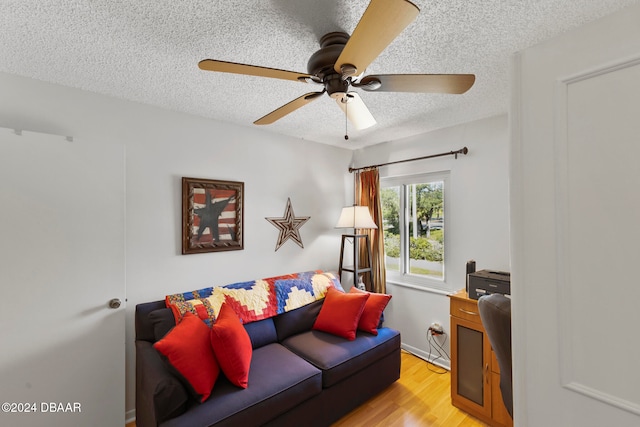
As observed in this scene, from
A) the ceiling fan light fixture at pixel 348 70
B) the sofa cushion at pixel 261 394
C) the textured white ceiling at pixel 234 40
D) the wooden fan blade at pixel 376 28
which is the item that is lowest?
the sofa cushion at pixel 261 394

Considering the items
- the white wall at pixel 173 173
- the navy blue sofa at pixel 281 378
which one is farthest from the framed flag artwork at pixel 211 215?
the navy blue sofa at pixel 281 378

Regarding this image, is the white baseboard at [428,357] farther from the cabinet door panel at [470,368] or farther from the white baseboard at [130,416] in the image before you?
the white baseboard at [130,416]

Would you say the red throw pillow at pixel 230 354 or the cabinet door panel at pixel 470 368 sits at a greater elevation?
the red throw pillow at pixel 230 354

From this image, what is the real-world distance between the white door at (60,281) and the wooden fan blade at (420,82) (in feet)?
5.99

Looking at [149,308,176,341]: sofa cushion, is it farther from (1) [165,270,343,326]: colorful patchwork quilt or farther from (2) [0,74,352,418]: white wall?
(2) [0,74,352,418]: white wall

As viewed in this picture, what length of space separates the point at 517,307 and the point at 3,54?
2699mm

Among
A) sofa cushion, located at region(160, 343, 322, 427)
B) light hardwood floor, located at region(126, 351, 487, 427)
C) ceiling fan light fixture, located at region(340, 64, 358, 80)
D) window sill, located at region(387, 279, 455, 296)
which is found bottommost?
light hardwood floor, located at region(126, 351, 487, 427)

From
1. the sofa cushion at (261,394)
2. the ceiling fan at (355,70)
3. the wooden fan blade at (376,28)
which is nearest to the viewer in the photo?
the wooden fan blade at (376,28)

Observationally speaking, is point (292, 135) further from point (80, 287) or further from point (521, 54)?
point (521, 54)

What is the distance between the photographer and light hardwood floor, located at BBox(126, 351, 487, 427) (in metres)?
2.11

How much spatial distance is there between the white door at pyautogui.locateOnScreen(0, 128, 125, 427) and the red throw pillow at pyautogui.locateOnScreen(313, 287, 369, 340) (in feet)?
5.12

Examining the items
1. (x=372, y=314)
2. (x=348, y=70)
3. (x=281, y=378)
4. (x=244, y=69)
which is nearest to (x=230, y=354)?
(x=281, y=378)

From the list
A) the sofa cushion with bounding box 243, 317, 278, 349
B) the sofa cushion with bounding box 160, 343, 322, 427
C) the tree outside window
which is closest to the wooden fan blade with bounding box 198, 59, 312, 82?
the sofa cushion with bounding box 160, 343, 322, 427

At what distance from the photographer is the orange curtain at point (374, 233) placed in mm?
3383
